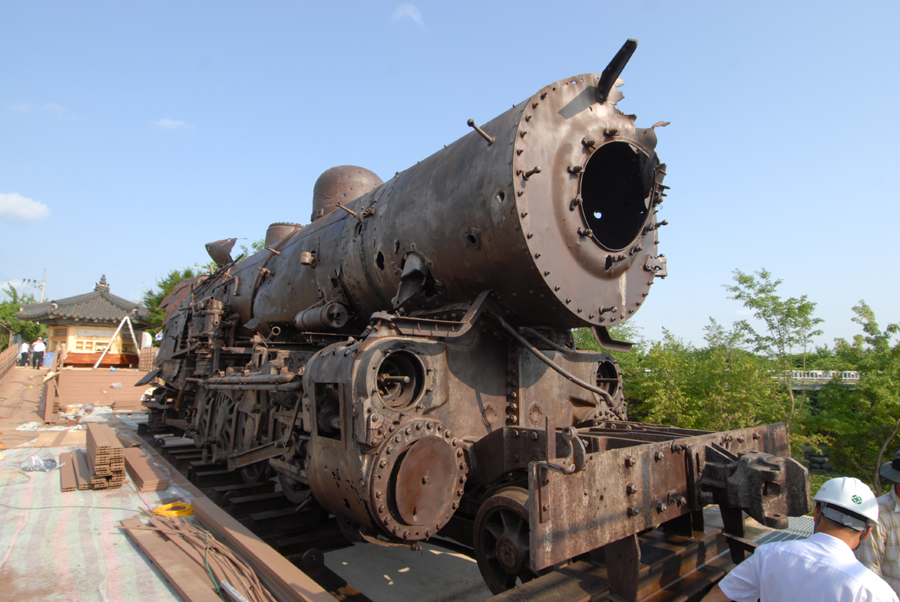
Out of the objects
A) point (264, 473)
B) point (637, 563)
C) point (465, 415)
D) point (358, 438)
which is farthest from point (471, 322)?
point (264, 473)

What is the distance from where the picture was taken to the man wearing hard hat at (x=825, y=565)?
1.58 meters

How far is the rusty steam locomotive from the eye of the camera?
303 cm

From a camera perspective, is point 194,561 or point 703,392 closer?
point 194,561

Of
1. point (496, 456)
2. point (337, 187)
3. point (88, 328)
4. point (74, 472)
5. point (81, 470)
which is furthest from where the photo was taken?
point (88, 328)

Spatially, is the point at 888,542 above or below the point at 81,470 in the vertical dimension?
above

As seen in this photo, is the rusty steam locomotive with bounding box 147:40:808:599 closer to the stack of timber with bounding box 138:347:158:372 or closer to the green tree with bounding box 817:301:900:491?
the green tree with bounding box 817:301:900:491

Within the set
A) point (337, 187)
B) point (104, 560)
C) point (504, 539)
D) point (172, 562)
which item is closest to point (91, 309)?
point (337, 187)

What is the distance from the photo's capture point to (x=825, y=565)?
5.39 feet

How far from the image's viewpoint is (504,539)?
3131mm

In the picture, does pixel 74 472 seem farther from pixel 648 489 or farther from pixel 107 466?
pixel 648 489

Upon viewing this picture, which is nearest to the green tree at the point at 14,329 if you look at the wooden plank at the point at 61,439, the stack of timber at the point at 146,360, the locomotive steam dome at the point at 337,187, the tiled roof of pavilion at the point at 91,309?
the tiled roof of pavilion at the point at 91,309

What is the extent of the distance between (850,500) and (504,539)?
6.12 ft

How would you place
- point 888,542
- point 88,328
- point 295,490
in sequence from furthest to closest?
point 88,328 < point 295,490 < point 888,542

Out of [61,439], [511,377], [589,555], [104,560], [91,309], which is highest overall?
[91,309]
